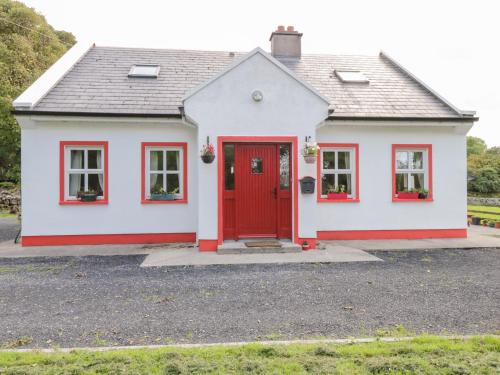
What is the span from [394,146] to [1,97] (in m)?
20.6

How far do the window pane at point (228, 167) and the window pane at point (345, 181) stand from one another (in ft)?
10.7

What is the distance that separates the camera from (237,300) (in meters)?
5.25

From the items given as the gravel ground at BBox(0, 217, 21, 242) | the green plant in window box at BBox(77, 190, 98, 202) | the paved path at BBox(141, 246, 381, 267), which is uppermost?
the green plant in window box at BBox(77, 190, 98, 202)

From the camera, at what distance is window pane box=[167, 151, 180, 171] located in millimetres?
10375

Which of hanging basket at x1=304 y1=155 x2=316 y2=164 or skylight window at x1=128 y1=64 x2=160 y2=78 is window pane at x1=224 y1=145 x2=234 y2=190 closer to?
hanging basket at x1=304 y1=155 x2=316 y2=164

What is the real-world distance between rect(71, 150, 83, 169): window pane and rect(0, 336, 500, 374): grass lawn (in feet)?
24.2

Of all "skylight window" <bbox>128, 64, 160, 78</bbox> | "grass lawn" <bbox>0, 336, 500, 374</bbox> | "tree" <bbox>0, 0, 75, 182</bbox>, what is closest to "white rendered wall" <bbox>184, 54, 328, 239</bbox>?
"skylight window" <bbox>128, 64, 160, 78</bbox>

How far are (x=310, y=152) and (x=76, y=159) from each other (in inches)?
251

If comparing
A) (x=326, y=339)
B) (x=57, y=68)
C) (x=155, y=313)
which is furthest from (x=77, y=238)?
(x=326, y=339)

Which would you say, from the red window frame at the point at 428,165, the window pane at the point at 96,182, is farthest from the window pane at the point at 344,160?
the window pane at the point at 96,182

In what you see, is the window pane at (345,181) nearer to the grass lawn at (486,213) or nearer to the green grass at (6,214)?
the grass lawn at (486,213)

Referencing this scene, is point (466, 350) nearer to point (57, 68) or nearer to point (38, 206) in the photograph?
point (38, 206)

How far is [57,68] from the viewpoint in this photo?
37.4 feet

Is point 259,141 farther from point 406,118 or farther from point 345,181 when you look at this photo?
point 406,118
